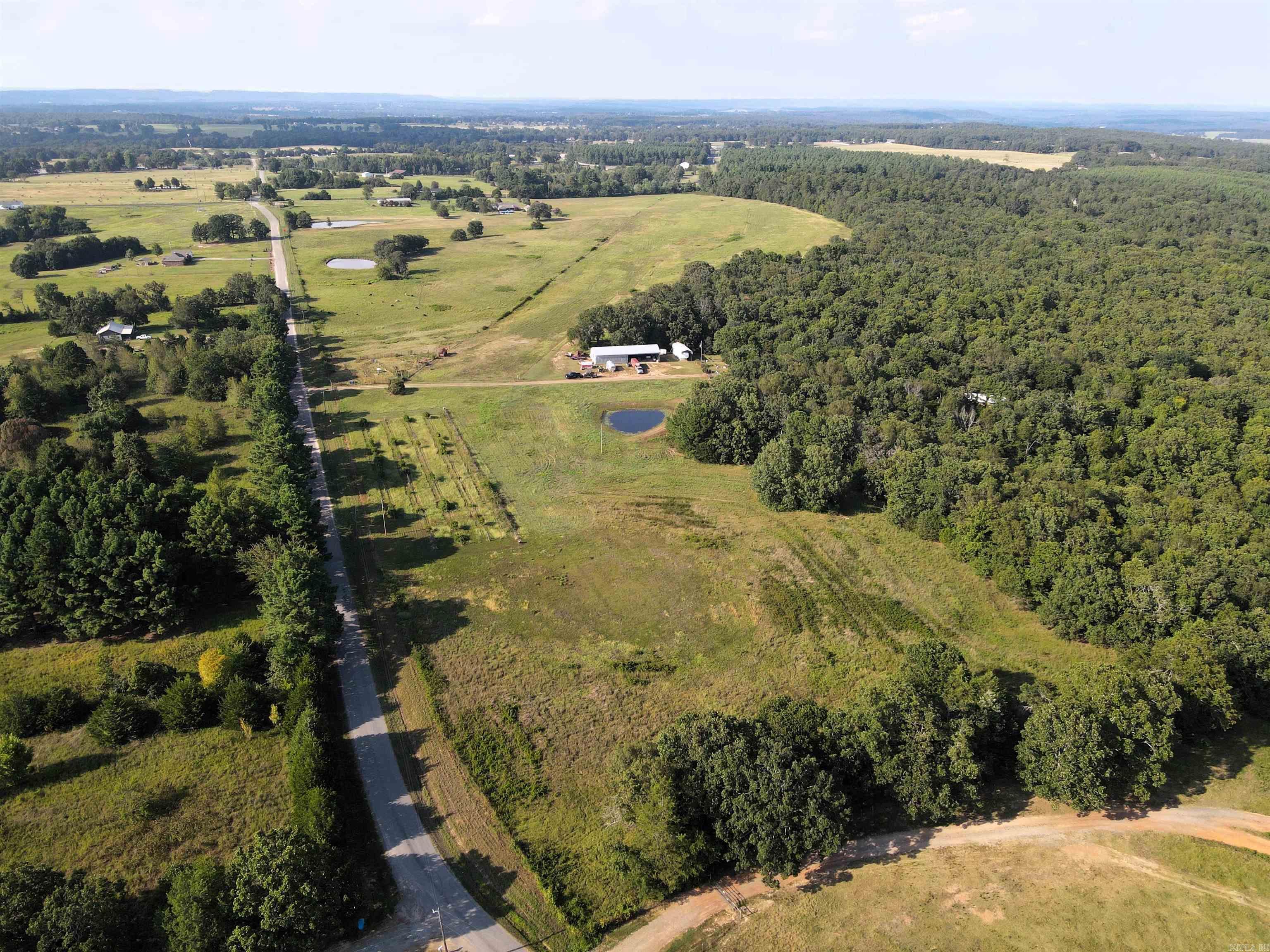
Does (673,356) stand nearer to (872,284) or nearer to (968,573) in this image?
(872,284)

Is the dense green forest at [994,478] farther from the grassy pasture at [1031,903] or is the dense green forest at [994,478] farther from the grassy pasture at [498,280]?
the grassy pasture at [498,280]

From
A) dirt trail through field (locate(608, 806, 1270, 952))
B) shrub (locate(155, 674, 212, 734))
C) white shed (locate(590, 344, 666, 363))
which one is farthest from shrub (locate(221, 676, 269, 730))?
white shed (locate(590, 344, 666, 363))

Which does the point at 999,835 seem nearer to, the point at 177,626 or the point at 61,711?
the point at 61,711

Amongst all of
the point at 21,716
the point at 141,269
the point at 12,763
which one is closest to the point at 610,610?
the point at 12,763

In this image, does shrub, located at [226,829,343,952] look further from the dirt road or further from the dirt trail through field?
the dirt trail through field

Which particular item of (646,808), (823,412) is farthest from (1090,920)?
(823,412)
